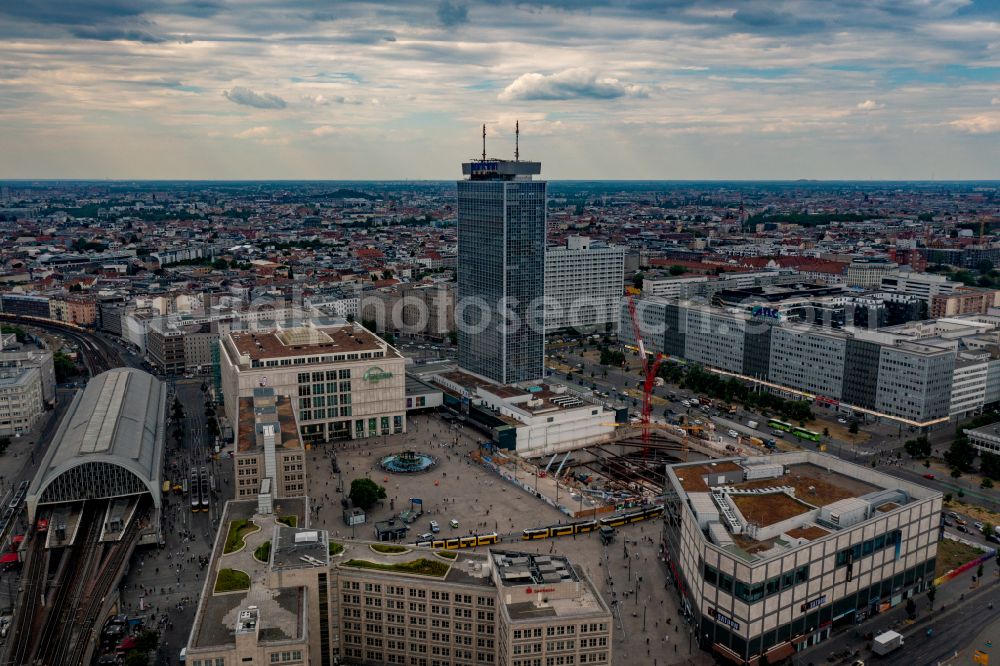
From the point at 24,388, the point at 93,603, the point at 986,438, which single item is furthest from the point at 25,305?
the point at 986,438

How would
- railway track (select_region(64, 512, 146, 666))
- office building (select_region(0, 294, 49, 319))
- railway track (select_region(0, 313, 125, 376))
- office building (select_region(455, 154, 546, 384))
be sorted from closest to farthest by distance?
railway track (select_region(64, 512, 146, 666))
office building (select_region(455, 154, 546, 384))
railway track (select_region(0, 313, 125, 376))
office building (select_region(0, 294, 49, 319))

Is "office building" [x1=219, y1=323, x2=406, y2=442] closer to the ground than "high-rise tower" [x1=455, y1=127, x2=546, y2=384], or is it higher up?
closer to the ground

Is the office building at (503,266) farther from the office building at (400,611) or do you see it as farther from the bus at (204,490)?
the office building at (400,611)

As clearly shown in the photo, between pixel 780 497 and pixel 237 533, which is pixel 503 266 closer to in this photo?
pixel 780 497

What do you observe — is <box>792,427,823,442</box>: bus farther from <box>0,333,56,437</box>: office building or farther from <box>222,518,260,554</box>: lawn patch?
<box>0,333,56,437</box>: office building

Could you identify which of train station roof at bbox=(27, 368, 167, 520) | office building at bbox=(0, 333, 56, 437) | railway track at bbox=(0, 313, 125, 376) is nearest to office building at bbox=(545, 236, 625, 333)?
railway track at bbox=(0, 313, 125, 376)

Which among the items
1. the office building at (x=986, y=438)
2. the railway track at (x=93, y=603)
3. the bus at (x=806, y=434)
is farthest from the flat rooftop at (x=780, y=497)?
the railway track at (x=93, y=603)

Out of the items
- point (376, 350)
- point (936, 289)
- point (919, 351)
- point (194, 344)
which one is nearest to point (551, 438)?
point (376, 350)
